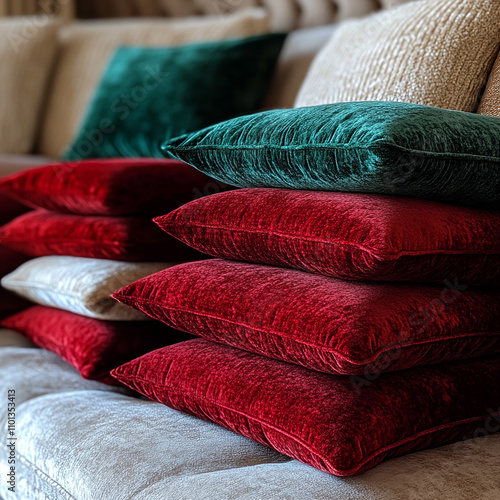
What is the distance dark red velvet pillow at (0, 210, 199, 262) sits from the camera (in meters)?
1.19

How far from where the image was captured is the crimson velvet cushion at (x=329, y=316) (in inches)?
29.0

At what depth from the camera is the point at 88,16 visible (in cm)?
321

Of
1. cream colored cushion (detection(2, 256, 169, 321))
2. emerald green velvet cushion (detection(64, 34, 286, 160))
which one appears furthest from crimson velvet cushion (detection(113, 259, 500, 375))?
emerald green velvet cushion (detection(64, 34, 286, 160))

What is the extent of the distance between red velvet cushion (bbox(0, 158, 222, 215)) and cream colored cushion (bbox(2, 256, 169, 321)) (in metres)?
0.09

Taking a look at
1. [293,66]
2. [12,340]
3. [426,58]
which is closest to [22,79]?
[293,66]

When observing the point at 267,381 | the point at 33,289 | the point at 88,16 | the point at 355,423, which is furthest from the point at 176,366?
the point at 88,16

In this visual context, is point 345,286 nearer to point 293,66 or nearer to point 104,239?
point 104,239

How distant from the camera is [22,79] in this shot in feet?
7.68

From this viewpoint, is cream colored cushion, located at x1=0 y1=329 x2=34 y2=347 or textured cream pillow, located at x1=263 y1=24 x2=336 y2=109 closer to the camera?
cream colored cushion, located at x1=0 y1=329 x2=34 y2=347

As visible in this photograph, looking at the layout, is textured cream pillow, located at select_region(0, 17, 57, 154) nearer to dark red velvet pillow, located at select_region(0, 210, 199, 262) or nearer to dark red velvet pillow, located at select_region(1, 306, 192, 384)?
dark red velvet pillow, located at select_region(0, 210, 199, 262)

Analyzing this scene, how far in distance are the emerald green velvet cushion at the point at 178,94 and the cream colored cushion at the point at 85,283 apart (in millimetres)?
524

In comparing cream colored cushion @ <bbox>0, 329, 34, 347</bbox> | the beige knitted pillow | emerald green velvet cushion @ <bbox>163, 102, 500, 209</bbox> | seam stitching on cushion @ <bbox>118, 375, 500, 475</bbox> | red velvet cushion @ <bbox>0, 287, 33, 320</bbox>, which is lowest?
cream colored cushion @ <bbox>0, 329, 34, 347</bbox>

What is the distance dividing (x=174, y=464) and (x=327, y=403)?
0.61ft

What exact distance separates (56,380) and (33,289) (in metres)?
0.25
